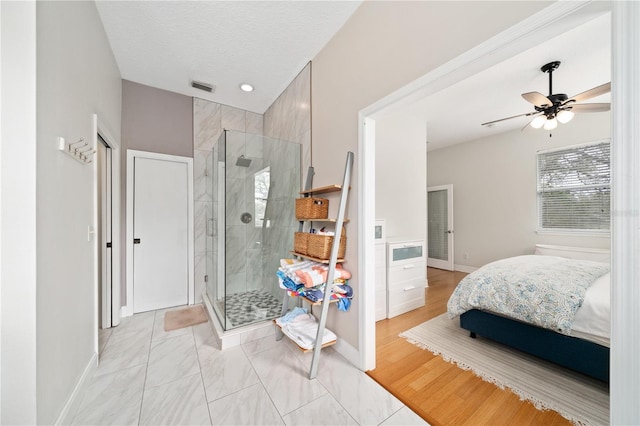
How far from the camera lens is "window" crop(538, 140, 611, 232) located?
3516 mm

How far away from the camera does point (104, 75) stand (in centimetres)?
216

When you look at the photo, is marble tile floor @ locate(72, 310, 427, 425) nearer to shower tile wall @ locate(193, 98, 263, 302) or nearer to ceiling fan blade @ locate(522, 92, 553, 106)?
shower tile wall @ locate(193, 98, 263, 302)

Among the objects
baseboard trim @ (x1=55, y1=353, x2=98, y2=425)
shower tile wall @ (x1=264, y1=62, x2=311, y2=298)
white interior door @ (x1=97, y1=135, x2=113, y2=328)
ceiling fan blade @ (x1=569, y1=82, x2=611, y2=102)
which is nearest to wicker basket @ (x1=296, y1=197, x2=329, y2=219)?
shower tile wall @ (x1=264, y1=62, x2=311, y2=298)

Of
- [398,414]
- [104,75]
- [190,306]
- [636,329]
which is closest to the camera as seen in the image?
[636,329]

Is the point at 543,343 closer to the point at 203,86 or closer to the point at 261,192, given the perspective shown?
the point at 261,192

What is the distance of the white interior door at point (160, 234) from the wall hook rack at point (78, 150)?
3.91 ft

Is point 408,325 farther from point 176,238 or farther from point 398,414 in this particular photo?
point 176,238

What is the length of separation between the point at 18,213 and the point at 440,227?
5942 mm

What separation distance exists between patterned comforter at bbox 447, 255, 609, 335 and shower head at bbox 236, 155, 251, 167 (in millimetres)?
2485

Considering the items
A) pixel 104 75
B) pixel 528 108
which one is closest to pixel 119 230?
pixel 104 75

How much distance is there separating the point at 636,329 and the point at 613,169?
1.72 feet

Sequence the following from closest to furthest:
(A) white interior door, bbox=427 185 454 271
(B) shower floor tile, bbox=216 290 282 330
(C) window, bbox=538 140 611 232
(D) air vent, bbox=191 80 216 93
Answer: (B) shower floor tile, bbox=216 290 282 330 → (D) air vent, bbox=191 80 216 93 → (C) window, bbox=538 140 611 232 → (A) white interior door, bbox=427 185 454 271

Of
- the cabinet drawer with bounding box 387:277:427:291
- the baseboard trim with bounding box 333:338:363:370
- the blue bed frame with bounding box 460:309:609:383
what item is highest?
the cabinet drawer with bounding box 387:277:427:291

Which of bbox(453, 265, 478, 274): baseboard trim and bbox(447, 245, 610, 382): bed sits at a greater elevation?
bbox(447, 245, 610, 382): bed
